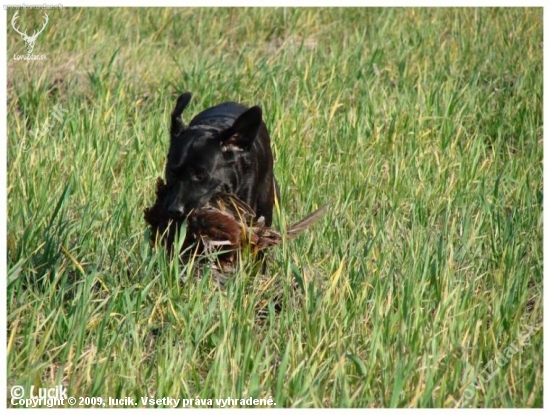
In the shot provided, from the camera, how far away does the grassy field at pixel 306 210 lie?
3814mm

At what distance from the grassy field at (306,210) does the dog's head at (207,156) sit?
0.32 metres

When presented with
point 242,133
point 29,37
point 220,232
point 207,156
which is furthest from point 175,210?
point 29,37

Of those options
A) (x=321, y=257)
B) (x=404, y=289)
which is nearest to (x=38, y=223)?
(x=321, y=257)

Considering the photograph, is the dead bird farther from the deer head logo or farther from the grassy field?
the deer head logo

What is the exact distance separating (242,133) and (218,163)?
0.67 feet

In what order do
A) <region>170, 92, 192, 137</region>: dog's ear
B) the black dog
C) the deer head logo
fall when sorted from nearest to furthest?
1. the black dog
2. <region>170, 92, 192, 137</region>: dog's ear
3. the deer head logo

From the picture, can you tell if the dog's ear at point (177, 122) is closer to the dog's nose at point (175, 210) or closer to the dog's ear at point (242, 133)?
the dog's ear at point (242, 133)

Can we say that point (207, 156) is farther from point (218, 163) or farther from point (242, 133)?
point (242, 133)

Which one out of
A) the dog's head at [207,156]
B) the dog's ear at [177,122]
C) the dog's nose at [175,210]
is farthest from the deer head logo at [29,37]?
the dog's nose at [175,210]

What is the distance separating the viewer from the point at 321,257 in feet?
16.5

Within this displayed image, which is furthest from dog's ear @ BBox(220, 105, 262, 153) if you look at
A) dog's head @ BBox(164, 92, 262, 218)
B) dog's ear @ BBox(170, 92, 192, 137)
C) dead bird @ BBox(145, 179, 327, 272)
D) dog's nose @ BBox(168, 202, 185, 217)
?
dog's nose @ BBox(168, 202, 185, 217)

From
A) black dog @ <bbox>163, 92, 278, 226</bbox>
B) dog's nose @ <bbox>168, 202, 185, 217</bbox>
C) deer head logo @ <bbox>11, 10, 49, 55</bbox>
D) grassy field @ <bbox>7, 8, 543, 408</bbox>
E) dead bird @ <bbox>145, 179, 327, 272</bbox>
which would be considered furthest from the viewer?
deer head logo @ <bbox>11, 10, 49, 55</bbox>

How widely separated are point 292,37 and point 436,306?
16.2 feet

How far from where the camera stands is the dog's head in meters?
5.06
